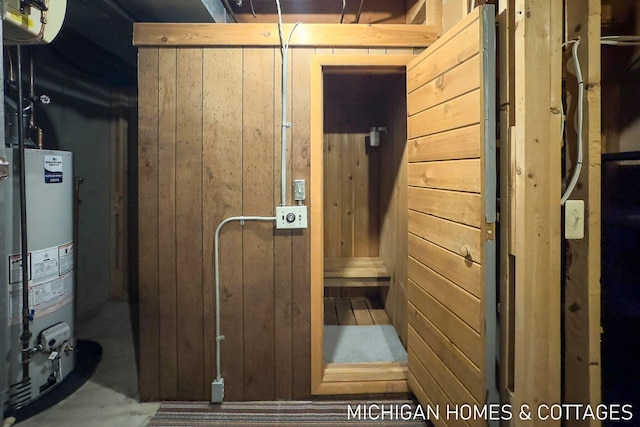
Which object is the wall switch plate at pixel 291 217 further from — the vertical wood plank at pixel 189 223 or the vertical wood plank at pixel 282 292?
the vertical wood plank at pixel 189 223

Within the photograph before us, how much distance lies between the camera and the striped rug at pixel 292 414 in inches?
71.2

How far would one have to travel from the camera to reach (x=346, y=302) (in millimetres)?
3289

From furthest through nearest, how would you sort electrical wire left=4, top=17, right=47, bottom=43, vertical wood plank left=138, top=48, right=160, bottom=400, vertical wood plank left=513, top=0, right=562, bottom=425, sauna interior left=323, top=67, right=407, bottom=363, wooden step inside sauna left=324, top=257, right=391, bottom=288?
wooden step inside sauna left=324, top=257, right=391, bottom=288, sauna interior left=323, top=67, right=407, bottom=363, vertical wood plank left=138, top=48, right=160, bottom=400, electrical wire left=4, top=17, right=47, bottom=43, vertical wood plank left=513, top=0, right=562, bottom=425

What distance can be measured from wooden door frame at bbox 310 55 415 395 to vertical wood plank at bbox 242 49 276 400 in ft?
0.75

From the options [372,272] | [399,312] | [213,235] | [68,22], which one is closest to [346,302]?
[372,272]

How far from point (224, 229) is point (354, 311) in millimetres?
1642

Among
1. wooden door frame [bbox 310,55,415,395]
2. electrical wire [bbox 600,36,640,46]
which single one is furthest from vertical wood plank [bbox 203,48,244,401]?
electrical wire [bbox 600,36,640,46]

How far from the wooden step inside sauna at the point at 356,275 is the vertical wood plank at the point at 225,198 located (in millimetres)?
1032

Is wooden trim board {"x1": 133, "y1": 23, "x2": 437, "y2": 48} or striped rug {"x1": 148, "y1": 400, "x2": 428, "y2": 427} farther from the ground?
wooden trim board {"x1": 133, "y1": 23, "x2": 437, "y2": 48}

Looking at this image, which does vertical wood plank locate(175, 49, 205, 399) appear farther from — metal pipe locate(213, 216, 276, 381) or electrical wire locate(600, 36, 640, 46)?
electrical wire locate(600, 36, 640, 46)

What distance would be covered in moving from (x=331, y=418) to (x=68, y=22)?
2.83m

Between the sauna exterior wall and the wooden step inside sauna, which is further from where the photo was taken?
the wooden step inside sauna

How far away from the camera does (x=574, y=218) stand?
1.26m

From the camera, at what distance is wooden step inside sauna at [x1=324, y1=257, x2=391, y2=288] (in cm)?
284
